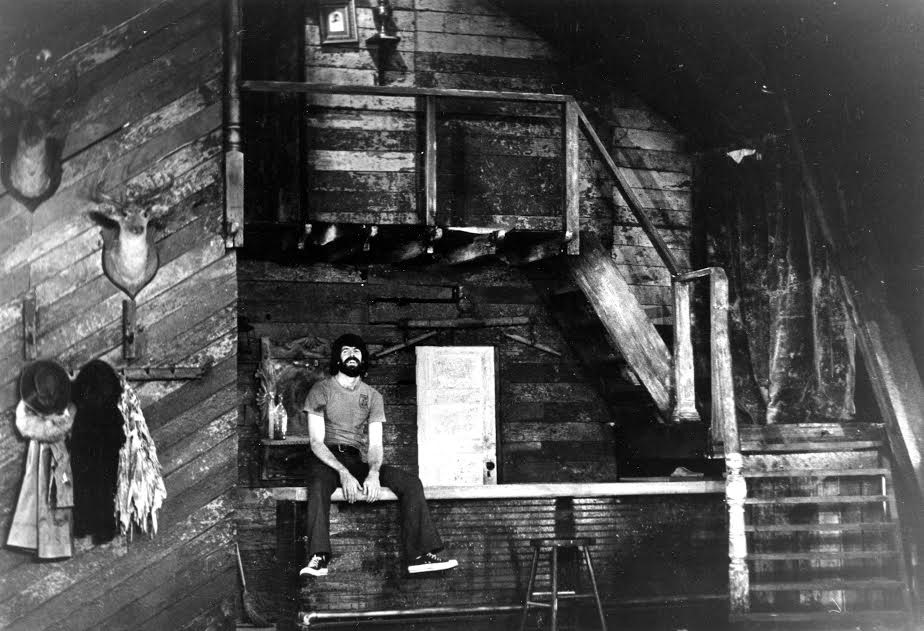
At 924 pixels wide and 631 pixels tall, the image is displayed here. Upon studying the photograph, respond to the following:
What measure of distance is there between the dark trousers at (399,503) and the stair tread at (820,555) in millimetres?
2418

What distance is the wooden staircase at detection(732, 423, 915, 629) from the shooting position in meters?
8.23

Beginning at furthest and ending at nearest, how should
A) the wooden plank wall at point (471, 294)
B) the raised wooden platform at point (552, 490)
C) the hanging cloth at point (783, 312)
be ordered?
the hanging cloth at point (783, 312) → the wooden plank wall at point (471, 294) → the raised wooden platform at point (552, 490)

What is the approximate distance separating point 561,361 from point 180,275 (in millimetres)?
3838

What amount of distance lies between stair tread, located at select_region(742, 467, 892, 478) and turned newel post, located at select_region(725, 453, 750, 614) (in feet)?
0.71

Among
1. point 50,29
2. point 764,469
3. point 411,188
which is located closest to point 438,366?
point 411,188

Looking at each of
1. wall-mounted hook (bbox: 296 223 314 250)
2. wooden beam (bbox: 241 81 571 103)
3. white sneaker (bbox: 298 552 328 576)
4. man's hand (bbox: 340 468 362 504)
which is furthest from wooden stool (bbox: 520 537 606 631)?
wooden beam (bbox: 241 81 571 103)

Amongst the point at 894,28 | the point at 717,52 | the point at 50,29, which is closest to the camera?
the point at 50,29

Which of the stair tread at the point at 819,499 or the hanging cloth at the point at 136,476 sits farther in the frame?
the stair tread at the point at 819,499

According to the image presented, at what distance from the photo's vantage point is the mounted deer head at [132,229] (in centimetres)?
702

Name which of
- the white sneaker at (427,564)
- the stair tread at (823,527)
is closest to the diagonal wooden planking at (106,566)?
the white sneaker at (427,564)

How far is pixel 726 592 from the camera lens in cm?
A: 835

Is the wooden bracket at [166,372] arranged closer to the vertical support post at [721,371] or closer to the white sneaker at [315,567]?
the white sneaker at [315,567]

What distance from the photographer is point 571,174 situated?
8.52 meters

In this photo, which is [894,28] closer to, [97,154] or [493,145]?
[493,145]
